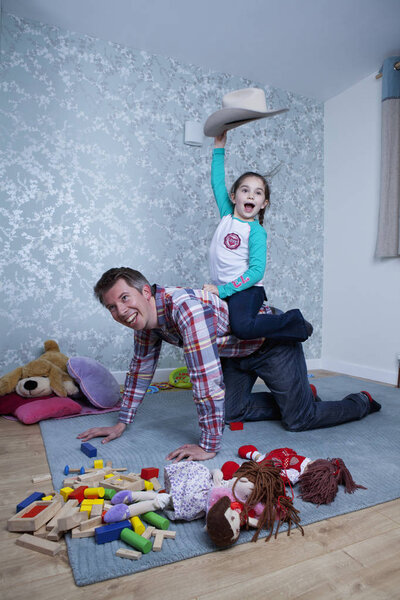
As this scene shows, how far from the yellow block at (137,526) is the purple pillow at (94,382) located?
45.3 inches

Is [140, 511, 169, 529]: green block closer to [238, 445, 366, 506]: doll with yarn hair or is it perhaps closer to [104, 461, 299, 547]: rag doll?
[104, 461, 299, 547]: rag doll

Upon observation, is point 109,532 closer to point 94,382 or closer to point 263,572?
point 263,572

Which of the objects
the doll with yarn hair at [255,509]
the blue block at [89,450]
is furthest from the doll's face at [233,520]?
the blue block at [89,450]

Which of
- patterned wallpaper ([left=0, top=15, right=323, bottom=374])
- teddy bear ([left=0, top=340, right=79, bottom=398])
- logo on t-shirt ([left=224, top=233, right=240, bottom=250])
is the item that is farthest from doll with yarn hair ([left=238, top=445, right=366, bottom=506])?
patterned wallpaper ([left=0, top=15, right=323, bottom=374])

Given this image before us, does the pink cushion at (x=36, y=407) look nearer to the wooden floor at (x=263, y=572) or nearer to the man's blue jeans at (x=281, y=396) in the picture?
the man's blue jeans at (x=281, y=396)

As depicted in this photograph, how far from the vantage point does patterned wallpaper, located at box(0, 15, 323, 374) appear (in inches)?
95.8

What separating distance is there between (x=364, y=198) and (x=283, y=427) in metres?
2.04

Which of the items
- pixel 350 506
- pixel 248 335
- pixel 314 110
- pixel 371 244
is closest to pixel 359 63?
pixel 314 110

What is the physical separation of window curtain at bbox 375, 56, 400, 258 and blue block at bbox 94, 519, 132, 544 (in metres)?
2.49

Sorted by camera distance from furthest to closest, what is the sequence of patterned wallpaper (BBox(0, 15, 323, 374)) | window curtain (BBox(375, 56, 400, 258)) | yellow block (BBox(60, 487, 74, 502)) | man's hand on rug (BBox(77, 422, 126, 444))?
window curtain (BBox(375, 56, 400, 258))
patterned wallpaper (BBox(0, 15, 323, 374))
man's hand on rug (BBox(77, 422, 126, 444))
yellow block (BBox(60, 487, 74, 502))

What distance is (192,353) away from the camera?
134cm

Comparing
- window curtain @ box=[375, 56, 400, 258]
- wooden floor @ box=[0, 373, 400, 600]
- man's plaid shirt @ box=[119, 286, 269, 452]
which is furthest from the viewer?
window curtain @ box=[375, 56, 400, 258]

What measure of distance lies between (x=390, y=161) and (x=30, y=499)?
283cm

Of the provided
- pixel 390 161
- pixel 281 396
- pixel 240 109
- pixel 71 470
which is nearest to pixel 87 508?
pixel 71 470
